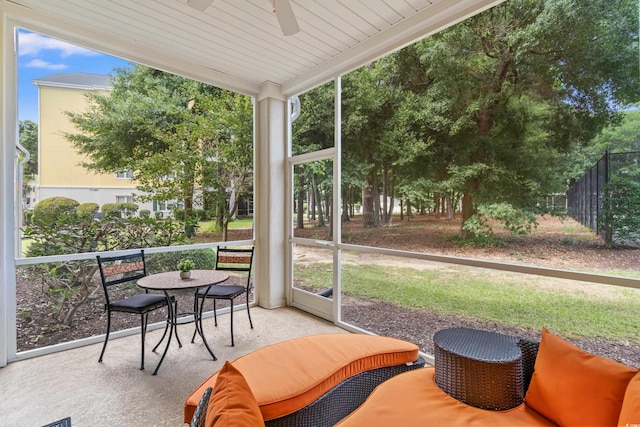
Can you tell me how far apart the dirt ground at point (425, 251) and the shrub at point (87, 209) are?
0.80 m

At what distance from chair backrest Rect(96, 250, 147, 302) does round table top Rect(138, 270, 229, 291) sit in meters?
0.38

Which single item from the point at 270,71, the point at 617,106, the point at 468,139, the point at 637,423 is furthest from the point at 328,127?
the point at 637,423

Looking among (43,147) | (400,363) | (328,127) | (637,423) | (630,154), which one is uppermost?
(328,127)

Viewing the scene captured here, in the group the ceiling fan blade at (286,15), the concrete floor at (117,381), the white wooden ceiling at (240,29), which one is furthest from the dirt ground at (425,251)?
the ceiling fan blade at (286,15)

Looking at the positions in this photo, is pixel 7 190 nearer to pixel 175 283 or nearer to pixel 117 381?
pixel 175 283

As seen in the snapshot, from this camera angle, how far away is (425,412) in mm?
1354

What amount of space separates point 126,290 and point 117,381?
1313 millimetres

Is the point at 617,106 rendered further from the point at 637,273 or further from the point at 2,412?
the point at 2,412

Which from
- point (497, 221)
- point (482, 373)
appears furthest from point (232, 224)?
point (482, 373)

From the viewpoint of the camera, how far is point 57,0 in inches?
96.6

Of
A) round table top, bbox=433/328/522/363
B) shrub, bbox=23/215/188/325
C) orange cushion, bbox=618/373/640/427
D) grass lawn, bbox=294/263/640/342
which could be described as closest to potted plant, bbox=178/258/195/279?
shrub, bbox=23/215/188/325

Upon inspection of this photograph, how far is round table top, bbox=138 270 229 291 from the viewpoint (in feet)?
8.29

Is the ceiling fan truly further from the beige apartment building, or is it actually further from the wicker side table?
the wicker side table

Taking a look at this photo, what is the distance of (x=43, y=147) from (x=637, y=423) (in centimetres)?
449
